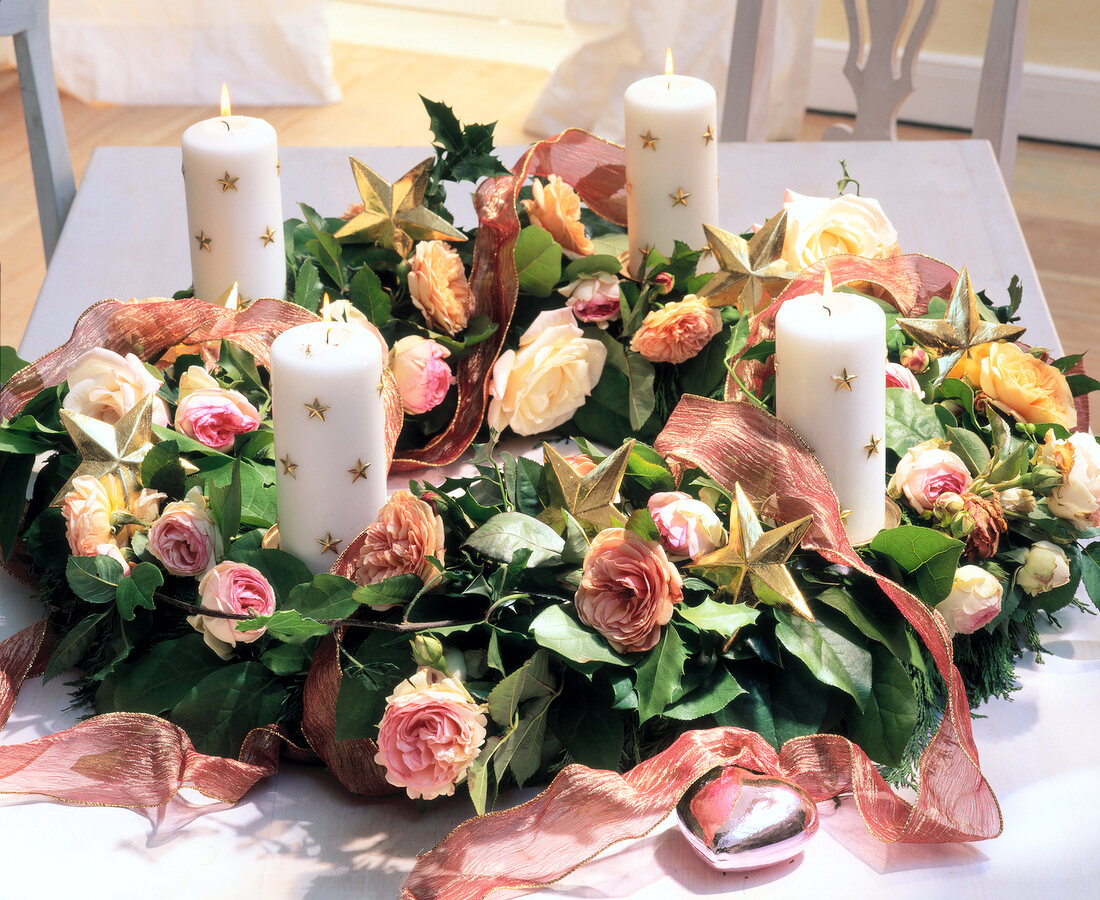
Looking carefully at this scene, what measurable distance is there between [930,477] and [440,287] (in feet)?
1.15

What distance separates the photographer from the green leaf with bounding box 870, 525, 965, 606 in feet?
2.04

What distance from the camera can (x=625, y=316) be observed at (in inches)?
33.3

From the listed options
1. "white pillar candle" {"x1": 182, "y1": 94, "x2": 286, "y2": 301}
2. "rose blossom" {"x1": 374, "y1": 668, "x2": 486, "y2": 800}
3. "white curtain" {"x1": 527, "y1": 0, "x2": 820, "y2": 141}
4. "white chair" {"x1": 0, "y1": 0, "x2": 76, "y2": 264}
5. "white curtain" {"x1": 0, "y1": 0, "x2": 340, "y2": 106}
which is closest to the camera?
"rose blossom" {"x1": 374, "y1": 668, "x2": 486, "y2": 800}

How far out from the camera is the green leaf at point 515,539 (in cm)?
59

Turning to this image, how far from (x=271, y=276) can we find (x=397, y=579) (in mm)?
344

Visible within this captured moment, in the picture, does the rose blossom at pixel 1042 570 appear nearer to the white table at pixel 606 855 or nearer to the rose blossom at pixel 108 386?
the white table at pixel 606 855

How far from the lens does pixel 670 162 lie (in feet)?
2.71

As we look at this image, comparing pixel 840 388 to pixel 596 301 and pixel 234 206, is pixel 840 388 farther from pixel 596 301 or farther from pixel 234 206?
pixel 234 206

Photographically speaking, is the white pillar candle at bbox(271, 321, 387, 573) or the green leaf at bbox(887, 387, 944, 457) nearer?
the white pillar candle at bbox(271, 321, 387, 573)

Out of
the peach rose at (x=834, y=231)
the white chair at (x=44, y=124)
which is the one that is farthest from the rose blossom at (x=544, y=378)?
the white chair at (x=44, y=124)

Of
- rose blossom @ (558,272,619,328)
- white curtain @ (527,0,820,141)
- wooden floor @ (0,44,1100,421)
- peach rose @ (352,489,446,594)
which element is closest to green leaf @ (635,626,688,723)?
peach rose @ (352,489,446,594)

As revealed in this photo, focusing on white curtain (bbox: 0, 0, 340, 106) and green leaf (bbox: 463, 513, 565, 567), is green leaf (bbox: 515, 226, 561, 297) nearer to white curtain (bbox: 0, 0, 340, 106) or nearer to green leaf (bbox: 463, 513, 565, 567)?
green leaf (bbox: 463, 513, 565, 567)

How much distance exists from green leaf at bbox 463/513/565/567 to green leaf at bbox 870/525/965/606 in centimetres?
17

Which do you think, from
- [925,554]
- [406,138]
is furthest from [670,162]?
[406,138]
